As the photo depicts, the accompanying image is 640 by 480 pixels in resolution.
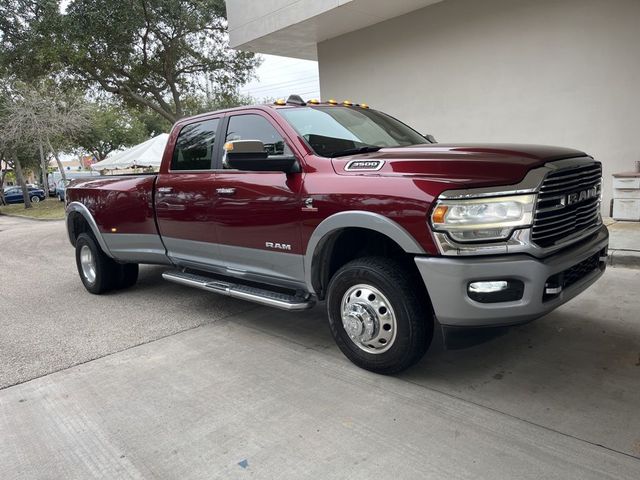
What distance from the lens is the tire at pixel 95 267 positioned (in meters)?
6.23

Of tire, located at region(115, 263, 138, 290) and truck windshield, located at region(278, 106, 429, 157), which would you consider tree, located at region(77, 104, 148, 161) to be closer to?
tire, located at region(115, 263, 138, 290)

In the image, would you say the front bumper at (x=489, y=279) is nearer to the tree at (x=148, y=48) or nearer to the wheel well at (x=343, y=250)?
the wheel well at (x=343, y=250)

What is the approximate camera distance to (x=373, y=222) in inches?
128

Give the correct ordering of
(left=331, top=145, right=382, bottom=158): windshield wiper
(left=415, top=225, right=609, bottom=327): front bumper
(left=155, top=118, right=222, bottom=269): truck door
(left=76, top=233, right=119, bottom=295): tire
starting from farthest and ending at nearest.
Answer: (left=76, top=233, right=119, bottom=295): tire, (left=155, top=118, right=222, bottom=269): truck door, (left=331, top=145, right=382, bottom=158): windshield wiper, (left=415, top=225, right=609, bottom=327): front bumper

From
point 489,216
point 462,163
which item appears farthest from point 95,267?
point 489,216

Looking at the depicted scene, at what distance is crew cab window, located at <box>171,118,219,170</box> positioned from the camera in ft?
15.9

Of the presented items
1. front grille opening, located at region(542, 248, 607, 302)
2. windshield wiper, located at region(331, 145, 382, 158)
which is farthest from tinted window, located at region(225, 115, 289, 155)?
front grille opening, located at region(542, 248, 607, 302)

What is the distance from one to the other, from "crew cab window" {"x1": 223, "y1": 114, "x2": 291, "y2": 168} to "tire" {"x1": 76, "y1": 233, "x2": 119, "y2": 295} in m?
2.69

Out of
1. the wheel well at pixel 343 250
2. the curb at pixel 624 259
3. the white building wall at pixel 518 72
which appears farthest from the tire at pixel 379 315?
the white building wall at pixel 518 72

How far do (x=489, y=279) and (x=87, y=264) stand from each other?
556 cm

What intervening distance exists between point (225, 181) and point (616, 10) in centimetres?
719

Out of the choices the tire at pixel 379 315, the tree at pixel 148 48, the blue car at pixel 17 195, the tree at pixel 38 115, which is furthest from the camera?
the blue car at pixel 17 195

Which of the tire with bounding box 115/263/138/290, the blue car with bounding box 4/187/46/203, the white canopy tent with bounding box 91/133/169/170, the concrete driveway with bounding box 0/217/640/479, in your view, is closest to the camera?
the concrete driveway with bounding box 0/217/640/479

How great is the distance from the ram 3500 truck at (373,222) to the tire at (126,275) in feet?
4.23
